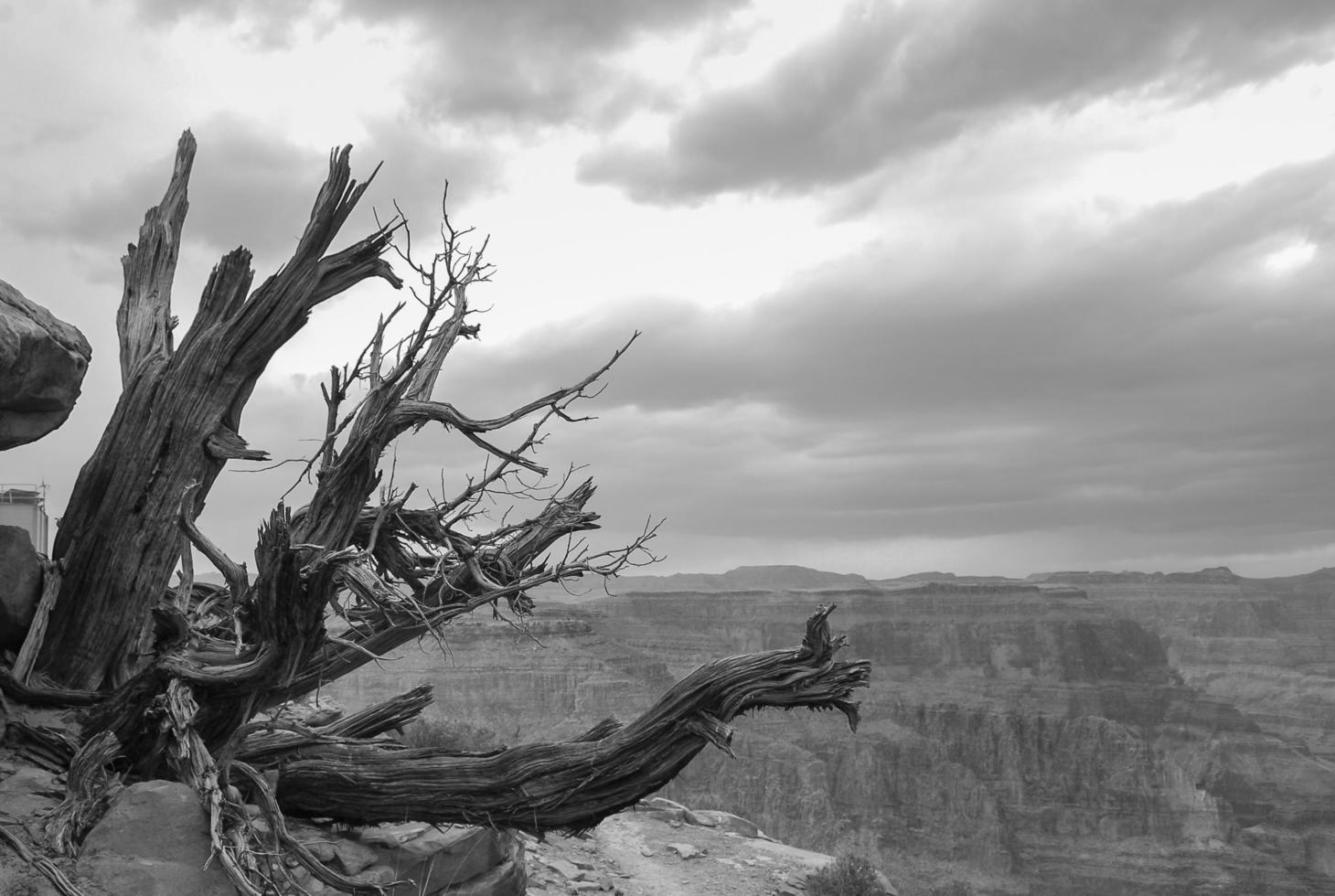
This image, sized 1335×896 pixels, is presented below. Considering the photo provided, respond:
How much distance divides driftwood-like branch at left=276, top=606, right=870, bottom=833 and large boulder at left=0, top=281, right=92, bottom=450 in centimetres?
320

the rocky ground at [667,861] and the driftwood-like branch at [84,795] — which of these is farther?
the rocky ground at [667,861]

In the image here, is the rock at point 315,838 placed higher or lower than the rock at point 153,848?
lower

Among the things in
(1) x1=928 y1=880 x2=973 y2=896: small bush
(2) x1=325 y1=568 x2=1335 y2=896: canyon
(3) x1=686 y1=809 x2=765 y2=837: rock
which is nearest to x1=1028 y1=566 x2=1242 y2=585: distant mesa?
(2) x1=325 y1=568 x2=1335 y2=896: canyon

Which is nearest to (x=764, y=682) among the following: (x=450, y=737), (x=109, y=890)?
(x=109, y=890)

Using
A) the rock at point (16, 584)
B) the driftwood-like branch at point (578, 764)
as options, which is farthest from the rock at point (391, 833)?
the rock at point (16, 584)

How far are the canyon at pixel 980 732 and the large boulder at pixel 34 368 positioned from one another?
2187 inches

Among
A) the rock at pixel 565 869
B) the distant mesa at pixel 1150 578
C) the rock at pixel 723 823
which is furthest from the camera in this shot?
the distant mesa at pixel 1150 578

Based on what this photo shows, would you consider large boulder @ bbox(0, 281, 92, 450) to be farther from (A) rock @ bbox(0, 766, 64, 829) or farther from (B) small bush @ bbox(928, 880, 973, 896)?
(B) small bush @ bbox(928, 880, 973, 896)

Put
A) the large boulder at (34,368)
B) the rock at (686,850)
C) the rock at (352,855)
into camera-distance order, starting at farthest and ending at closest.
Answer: the rock at (686,850) → the rock at (352,855) → the large boulder at (34,368)

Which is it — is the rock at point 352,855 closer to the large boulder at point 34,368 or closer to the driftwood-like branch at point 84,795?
the driftwood-like branch at point 84,795

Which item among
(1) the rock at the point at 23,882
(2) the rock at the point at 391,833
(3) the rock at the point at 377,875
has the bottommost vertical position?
(3) the rock at the point at 377,875

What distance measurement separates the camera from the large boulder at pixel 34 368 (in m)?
8.32

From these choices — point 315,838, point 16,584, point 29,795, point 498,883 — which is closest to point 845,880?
point 498,883

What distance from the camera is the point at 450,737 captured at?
18797 mm
